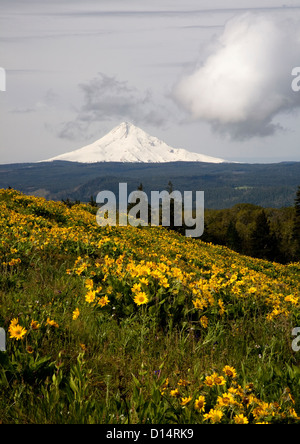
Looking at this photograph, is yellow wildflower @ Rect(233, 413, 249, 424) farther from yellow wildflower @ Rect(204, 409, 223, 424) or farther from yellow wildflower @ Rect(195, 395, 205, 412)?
yellow wildflower @ Rect(195, 395, 205, 412)

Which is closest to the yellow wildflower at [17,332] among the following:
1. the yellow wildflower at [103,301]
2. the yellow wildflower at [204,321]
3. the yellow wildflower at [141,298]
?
the yellow wildflower at [103,301]

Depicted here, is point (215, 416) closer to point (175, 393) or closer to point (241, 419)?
Result: point (241, 419)

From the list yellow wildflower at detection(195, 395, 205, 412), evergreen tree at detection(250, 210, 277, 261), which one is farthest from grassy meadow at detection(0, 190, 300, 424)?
evergreen tree at detection(250, 210, 277, 261)

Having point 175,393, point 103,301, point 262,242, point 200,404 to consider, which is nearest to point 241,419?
point 200,404

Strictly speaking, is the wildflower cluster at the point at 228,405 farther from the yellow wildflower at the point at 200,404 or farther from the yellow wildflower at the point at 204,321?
the yellow wildflower at the point at 204,321

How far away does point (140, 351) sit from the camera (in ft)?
11.8

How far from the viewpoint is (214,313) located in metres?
4.56

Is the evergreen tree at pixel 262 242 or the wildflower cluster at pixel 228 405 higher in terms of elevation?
the wildflower cluster at pixel 228 405

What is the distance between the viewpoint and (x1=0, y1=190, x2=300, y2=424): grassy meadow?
2.46 meters

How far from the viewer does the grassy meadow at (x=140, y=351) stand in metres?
2.46

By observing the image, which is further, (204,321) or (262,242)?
(262,242)
